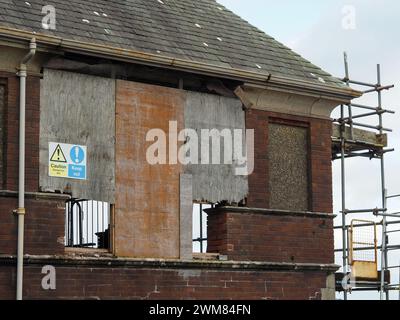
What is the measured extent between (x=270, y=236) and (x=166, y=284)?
9.16ft

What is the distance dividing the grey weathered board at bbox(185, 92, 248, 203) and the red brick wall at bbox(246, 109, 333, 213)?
10.3 inches

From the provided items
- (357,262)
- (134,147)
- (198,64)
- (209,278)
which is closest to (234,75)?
(198,64)

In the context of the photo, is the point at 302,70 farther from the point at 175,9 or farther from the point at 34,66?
the point at 34,66

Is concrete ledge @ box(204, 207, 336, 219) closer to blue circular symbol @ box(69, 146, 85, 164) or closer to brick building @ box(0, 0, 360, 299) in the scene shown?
brick building @ box(0, 0, 360, 299)

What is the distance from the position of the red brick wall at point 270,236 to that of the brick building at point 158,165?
0.03 meters

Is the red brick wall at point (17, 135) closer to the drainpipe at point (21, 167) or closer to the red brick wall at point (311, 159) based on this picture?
the drainpipe at point (21, 167)

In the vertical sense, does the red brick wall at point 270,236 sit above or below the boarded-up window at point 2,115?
below

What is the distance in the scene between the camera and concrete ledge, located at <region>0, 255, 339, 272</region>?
18.2 m

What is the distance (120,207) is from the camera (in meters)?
19.4

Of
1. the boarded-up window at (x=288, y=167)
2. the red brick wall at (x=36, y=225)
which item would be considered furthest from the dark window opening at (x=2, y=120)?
the boarded-up window at (x=288, y=167)

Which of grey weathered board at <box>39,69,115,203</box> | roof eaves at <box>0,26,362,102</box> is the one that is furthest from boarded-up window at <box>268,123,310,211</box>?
grey weathered board at <box>39,69,115,203</box>

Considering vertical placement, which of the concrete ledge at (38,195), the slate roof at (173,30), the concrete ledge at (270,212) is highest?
the slate roof at (173,30)

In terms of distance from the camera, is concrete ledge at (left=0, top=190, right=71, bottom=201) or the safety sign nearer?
concrete ledge at (left=0, top=190, right=71, bottom=201)

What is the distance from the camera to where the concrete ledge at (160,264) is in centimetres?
1819
